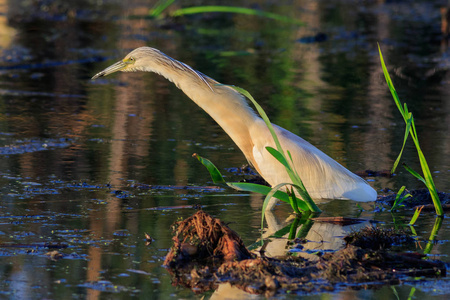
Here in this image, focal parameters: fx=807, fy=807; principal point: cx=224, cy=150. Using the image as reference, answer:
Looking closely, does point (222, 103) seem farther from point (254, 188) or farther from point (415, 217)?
point (415, 217)

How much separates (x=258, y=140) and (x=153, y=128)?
314 cm

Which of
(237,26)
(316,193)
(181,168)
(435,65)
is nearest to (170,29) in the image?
(237,26)

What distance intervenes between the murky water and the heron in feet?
0.80

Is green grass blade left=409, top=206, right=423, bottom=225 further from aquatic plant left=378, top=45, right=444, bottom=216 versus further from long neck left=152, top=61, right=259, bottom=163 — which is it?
long neck left=152, top=61, right=259, bottom=163

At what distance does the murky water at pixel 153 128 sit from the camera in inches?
210

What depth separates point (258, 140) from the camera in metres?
6.87

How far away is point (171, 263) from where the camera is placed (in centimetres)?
514

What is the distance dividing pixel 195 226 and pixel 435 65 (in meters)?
11.5

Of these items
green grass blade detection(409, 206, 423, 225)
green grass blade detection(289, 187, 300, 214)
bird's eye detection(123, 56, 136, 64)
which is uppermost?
bird's eye detection(123, 56, 136, 64)

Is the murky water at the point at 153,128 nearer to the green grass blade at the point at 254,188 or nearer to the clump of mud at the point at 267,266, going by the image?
the clump of mud at the point at 267,266

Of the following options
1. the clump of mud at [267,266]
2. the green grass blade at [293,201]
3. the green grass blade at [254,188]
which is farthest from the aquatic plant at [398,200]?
the clump of mud at [267,266]

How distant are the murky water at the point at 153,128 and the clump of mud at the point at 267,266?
141mm

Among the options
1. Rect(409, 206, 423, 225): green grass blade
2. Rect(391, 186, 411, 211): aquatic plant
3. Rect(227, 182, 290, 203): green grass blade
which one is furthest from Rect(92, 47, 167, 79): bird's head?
Rect(409, 206, 423, 225): green grass blade

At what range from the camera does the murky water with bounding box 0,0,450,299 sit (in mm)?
5328
